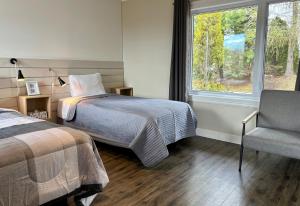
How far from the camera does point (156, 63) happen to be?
424 cm

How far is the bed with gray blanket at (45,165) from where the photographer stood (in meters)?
Answer: 1.42

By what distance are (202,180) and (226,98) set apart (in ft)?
5.16

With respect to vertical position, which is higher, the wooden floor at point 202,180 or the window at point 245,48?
the window at point 245,48

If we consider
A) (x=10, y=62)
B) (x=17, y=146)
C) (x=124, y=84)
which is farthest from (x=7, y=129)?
(x=124, y=84)

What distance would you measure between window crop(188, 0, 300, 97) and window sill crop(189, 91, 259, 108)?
0.17 feet

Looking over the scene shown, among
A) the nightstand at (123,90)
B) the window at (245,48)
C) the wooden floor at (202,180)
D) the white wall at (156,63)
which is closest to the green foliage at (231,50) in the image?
the window at (245,48)

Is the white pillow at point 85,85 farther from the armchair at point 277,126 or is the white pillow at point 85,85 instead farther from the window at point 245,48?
the armchair at point 277,126

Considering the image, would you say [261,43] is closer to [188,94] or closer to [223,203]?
[188,94]

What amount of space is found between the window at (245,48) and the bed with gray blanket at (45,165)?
253cm

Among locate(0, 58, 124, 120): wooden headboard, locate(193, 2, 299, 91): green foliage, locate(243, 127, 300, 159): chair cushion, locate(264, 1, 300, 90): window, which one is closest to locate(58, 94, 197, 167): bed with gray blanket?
locate(0, 58, 124, 120): wooden headboard

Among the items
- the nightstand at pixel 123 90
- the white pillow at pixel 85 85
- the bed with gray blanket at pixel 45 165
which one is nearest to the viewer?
the bed with gray blanket at pixel 45 165

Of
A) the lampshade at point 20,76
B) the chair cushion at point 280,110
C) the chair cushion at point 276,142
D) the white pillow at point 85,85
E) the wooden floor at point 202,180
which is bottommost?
the wooden floor at point 202,180

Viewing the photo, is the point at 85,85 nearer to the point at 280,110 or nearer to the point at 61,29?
the point at 61,29

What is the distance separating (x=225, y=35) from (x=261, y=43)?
1.92 feet
